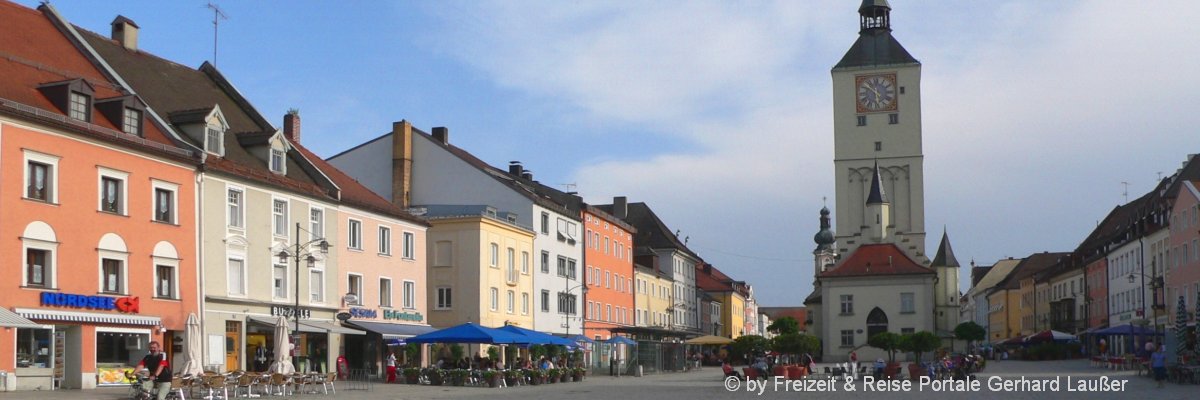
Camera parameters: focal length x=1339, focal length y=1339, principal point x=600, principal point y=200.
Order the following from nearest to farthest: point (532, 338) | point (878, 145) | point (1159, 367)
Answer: point (1159, 367)
point (532, 338)
point (878, 145)

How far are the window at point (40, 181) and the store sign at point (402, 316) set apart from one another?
60.4 ft

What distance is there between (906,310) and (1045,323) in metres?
20.3

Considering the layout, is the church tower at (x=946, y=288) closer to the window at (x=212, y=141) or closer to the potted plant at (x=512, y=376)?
the potted plant at (x=512, y=376)

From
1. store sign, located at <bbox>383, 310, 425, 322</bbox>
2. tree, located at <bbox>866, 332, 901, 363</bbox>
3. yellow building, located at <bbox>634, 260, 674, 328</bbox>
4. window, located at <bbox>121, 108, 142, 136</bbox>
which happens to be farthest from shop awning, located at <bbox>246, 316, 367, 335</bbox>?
yellow building, located at <bbox>634, 260, 674, 328</bbox>

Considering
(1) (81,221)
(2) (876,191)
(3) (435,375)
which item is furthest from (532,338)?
(2) (876,191)

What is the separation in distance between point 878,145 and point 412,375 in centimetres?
7771

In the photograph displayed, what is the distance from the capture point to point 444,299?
6112 cm

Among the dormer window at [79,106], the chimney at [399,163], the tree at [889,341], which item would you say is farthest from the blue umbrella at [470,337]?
the tree at [889,341]

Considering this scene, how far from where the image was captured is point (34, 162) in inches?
1337

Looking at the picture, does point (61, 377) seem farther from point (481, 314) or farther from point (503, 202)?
point (503, 202)

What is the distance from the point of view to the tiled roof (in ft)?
114

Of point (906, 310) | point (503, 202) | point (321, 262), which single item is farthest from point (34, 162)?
point (906, 310)

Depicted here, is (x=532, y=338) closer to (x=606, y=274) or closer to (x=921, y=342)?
(x=921, y=342)

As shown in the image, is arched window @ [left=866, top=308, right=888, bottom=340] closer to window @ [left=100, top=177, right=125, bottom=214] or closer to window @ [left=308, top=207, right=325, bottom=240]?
window @ [left=308, top=207, right=325, bottom=240]
